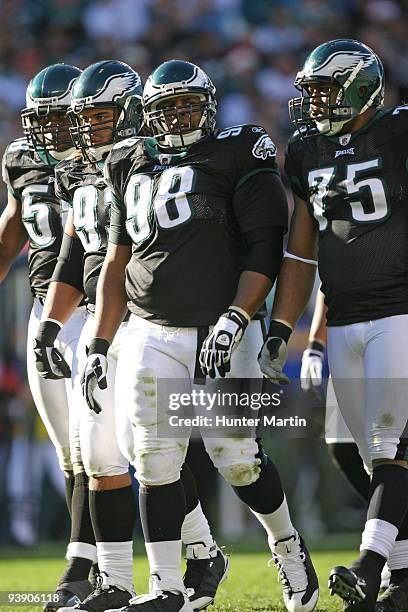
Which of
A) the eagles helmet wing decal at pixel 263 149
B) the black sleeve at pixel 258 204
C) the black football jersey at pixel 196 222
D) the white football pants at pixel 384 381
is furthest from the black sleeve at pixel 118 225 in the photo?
the white football pants at pixel 384 381

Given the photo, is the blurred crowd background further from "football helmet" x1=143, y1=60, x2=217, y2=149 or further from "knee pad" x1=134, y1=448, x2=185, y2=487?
"knee pad" x1=134, y1=448, x2=185, y2=487

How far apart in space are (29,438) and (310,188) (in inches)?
204

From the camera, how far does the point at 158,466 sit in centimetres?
409

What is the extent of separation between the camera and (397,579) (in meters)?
4.41

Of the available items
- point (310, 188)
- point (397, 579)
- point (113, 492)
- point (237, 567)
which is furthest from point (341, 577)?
point (237, 567)

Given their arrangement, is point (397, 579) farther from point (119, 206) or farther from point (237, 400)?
point (119, 206)

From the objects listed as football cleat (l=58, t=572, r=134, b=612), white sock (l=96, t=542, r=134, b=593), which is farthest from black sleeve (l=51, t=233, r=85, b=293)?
football cleat (l=58, t=572, r=134, b=612)

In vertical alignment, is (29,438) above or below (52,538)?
above

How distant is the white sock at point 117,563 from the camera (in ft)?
14.2

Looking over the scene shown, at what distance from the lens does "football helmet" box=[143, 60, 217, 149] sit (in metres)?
4.30

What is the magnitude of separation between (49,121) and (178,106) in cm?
110

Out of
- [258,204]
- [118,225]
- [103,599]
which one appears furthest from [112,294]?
[103,599]

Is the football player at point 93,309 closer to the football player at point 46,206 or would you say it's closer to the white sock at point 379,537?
the football player at point 46,206

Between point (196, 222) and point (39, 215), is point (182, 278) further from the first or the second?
point (39, 215)
